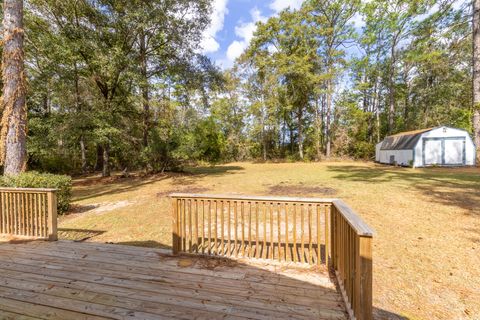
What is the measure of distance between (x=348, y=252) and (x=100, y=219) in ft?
18.7

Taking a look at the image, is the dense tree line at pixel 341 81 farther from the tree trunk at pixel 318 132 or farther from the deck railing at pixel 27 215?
the deck railing at pixel 27 215

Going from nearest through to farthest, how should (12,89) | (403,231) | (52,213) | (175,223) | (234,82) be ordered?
(175,223), (52,213), (403,231), (12,89), (234,82)

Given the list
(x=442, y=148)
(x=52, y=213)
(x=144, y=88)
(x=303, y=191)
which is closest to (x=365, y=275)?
(x=52, y=213)

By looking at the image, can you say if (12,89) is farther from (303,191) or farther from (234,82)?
(234,82)

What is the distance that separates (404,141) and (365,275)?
18.6 m

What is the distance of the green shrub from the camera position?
545 centimetres

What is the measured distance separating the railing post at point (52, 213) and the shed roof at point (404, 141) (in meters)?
18.2

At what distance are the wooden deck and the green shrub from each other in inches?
109

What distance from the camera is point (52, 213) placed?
389cm

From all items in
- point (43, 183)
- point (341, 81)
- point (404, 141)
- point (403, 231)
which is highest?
point (341, 81)

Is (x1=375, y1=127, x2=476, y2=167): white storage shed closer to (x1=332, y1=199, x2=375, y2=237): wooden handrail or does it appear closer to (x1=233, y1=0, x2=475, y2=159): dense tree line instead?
(x1=233, y1=0, x2=475, y2=159): dense tree line

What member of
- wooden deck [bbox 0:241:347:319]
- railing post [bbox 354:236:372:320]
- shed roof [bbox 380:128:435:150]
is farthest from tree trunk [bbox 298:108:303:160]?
railing post [bbox 354:236:372:320]

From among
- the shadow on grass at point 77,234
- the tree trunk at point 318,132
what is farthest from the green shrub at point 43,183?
the tree trunk at point 318,132

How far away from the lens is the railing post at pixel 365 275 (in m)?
1.70
